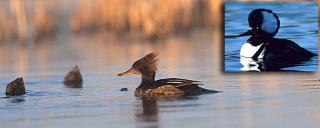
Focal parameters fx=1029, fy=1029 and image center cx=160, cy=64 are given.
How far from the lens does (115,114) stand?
437 inches

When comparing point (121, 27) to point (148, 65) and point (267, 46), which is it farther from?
point (267, 46)

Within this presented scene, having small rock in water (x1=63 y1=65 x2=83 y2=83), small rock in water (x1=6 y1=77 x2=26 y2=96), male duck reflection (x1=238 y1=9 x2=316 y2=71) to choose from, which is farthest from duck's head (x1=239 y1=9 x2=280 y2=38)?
small rock in water (x1=63 y1=65 x2=83 y2=83)

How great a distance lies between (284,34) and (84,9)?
14328 mm

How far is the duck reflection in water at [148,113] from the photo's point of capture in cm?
1036

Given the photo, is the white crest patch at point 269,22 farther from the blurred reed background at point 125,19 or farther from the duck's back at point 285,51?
the blurred reed background at point 125,19

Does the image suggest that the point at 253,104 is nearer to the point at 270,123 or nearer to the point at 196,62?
the point at 270,123

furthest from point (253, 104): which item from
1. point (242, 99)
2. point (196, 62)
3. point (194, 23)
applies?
point (194, 23)

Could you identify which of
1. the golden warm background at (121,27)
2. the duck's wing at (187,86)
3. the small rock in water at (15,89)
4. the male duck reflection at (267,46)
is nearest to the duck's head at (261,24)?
the male duck reflection at (267,46)

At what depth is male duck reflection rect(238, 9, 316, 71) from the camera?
1289cm

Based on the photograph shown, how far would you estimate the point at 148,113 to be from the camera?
36.9 feet

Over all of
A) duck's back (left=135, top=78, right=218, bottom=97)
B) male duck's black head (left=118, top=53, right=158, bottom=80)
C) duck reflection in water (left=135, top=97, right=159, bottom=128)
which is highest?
male duck's black head (left=118, top=53, right=158, bottom=80)

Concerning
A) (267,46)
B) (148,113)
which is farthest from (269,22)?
(148,113)

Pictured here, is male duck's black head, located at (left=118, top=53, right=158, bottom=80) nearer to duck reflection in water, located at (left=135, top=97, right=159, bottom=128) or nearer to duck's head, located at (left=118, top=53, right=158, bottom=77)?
duck's head, located at (left=118, top=53, right=158, bottom=77)

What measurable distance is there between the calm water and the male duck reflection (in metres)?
0.07
